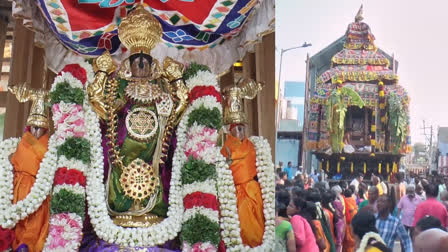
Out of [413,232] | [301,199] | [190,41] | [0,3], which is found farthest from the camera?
[0,3]

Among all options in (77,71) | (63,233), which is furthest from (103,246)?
(77,71)

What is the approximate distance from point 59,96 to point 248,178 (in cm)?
124

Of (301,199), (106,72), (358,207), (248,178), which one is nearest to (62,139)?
(106,72)

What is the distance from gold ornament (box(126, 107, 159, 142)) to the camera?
9.55 feet

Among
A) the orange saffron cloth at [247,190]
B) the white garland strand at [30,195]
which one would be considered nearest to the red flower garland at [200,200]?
the orange saffron cloth at [247,190]

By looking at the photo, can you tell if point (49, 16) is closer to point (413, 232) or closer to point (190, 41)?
point (190, 41)

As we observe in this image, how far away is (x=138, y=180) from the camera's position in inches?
113

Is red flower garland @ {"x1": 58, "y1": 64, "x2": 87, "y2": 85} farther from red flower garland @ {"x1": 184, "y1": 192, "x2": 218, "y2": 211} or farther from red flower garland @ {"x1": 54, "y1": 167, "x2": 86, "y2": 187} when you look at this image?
red flower garland @ {"x1": 184, "y1": 192, "x2": 218, "y2": 211}

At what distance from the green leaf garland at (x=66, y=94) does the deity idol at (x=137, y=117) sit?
0.29ft

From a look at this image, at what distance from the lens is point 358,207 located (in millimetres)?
2141

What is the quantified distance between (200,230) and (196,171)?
345 millimetres

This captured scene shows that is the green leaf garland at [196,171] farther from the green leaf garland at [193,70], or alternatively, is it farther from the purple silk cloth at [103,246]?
the green leaf garland at [193,70]

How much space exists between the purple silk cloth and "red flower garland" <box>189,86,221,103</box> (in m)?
0.90

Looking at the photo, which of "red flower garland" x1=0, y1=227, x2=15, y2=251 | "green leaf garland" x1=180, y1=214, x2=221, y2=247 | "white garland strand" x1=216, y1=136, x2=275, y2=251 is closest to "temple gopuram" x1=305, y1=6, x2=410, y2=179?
"white garland strand" x1=216, y1=136, x2=275, y2=251
